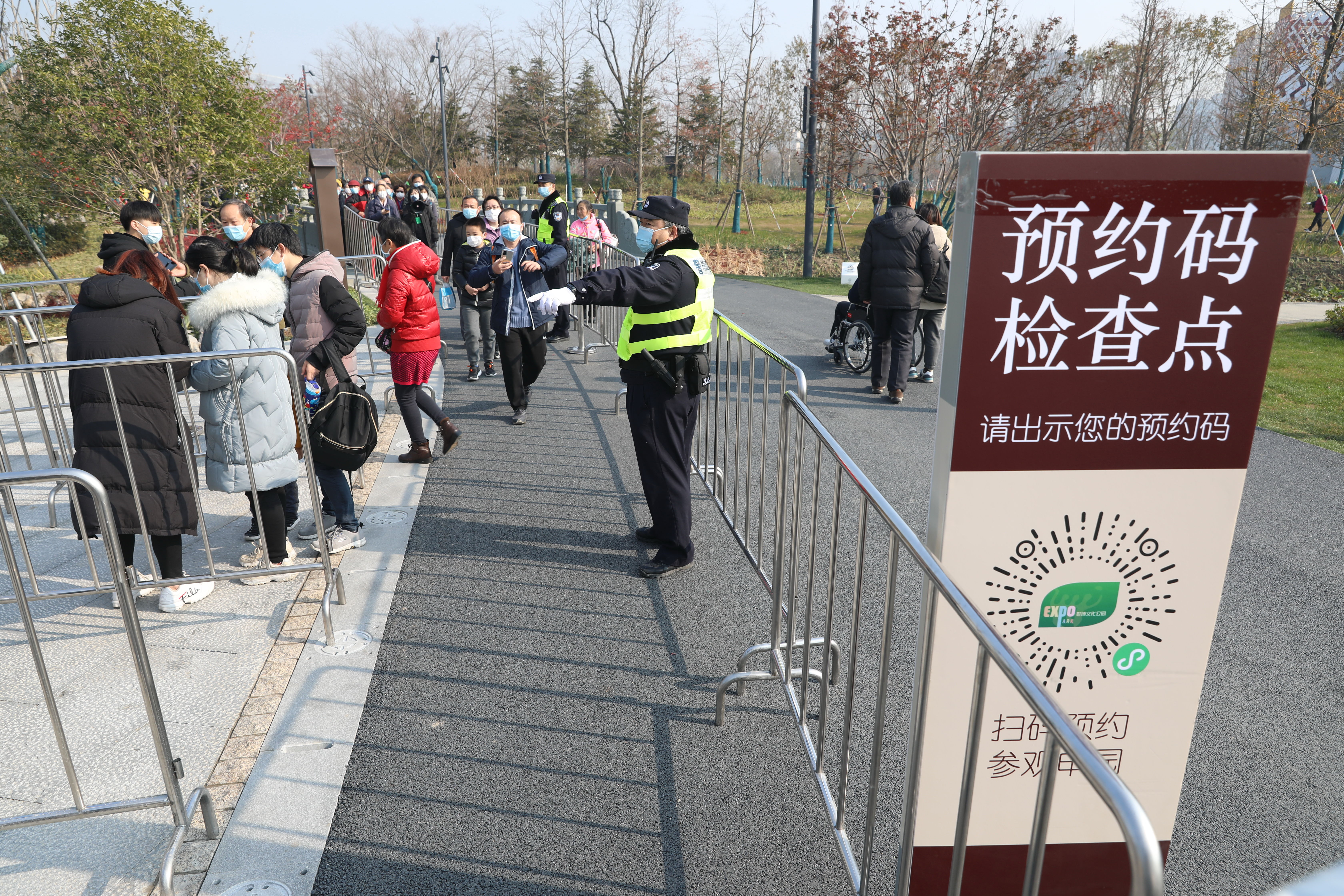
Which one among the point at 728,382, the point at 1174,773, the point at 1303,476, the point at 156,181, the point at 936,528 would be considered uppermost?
the point at 156,181

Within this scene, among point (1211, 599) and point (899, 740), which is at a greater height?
point (1211, 599)

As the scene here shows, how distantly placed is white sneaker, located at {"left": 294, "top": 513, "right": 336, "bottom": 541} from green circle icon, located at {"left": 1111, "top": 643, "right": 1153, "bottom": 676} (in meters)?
4.09

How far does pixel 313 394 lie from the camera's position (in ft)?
16.0

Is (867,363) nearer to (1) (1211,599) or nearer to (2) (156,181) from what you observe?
(1) (1211,599)

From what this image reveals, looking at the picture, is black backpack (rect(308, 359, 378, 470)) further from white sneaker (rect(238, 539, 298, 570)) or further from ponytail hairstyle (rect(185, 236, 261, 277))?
ponytail hairstyle (rect(185, 236, 261, 277))

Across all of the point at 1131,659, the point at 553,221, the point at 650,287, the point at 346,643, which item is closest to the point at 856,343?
the point at 553,221

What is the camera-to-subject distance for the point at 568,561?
470cm

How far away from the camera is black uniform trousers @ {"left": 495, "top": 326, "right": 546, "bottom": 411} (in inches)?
276

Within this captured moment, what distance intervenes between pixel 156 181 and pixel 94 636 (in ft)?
32.7

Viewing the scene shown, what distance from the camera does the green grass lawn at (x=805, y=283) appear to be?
56.6 ft

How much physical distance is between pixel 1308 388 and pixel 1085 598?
909 centimetres

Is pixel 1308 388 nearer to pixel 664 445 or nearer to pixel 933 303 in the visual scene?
pixel 933 303

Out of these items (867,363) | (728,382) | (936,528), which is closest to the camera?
(936,528)

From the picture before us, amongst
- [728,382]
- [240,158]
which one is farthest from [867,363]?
[240,158]
